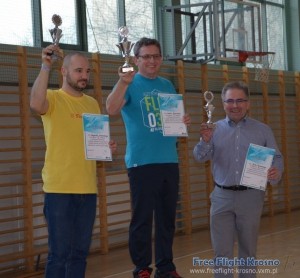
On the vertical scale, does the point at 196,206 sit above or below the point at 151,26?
below

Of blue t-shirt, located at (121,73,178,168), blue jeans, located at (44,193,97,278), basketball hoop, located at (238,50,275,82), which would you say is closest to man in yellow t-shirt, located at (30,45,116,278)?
blue jeans, located at (44,193,97,278)

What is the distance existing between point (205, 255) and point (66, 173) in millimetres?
3115

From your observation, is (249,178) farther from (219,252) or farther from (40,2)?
(40,2)

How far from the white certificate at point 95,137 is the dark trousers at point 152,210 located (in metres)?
0.55

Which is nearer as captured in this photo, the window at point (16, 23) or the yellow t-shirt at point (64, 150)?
the yellow t-shirt at point (64, 150)

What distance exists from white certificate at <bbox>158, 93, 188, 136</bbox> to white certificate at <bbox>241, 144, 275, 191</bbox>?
65 centimetres

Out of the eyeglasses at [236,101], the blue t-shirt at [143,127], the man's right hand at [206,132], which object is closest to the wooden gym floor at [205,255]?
the blue t-shirt at [143,127]

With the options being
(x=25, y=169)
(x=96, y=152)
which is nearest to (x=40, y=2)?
(x=25, y=169)

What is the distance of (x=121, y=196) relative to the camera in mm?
7504

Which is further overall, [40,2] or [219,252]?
[40,2]

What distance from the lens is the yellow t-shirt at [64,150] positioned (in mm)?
3611

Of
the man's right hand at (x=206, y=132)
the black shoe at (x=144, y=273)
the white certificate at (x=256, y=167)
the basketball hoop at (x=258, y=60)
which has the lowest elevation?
the black shoe at (x=144, y=273)

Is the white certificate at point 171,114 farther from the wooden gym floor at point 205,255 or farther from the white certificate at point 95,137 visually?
the wooden gym floor at point 205,255

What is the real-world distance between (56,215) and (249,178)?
1.13 metres
